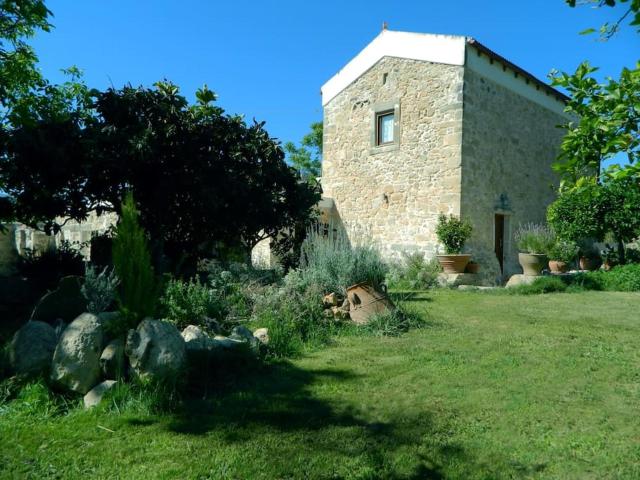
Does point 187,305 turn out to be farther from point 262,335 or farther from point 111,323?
point 111,323

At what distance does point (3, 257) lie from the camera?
10.4 meters

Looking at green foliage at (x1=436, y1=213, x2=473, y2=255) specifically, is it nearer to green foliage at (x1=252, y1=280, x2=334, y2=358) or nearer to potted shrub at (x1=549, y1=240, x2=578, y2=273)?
potted shrub at (x1=549, y1=240, x2=578, y2=273)

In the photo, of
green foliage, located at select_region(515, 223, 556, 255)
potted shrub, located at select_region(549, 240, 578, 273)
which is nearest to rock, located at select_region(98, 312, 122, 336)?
green foliage, located at select_region(515, 223, 556, 255)

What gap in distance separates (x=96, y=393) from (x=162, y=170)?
526 centimetres

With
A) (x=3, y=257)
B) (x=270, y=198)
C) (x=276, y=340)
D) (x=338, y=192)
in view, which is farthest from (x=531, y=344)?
(x=3, y=257)

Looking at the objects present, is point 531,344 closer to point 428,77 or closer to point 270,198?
point 270,198

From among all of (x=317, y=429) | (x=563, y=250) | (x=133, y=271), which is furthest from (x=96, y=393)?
(x=563, y=250)

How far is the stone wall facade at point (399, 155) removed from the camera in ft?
38.2

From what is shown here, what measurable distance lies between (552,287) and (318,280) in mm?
6236

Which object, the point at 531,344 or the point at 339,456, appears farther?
the point at 531,344

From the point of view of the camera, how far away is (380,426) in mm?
2881

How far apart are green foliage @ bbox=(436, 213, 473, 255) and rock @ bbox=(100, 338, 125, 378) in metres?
8.97

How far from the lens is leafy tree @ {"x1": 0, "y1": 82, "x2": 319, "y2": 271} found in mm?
6994

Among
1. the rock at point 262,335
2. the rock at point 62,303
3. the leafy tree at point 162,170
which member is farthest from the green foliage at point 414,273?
the rock at point 62,303
